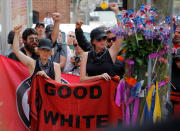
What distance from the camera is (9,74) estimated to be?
567cm

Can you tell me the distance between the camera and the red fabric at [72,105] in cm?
476

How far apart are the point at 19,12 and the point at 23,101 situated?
512cm

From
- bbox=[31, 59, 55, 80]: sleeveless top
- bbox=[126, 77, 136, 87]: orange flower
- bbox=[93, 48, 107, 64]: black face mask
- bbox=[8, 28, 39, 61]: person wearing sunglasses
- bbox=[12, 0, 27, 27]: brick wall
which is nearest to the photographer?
bbox=[126, 77, 136, 87]: orange flower

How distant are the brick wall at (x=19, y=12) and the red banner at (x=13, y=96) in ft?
13.0

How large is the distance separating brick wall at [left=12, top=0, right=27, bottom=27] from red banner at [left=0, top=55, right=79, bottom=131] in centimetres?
397

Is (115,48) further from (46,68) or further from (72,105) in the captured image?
(46,68)

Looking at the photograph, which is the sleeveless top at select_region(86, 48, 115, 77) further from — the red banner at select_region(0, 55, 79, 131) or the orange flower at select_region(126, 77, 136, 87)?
the red banner at select_region(0, 55, 79, 131)

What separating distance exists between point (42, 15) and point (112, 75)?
20.7 metres

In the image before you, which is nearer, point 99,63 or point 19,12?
point 99,63

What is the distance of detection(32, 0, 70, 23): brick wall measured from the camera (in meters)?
24.8

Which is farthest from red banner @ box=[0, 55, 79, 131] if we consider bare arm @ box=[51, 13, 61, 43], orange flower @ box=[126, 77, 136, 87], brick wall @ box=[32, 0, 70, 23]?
brick wall @ box=[32, 0, 70, 23]

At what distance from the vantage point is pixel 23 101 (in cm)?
557

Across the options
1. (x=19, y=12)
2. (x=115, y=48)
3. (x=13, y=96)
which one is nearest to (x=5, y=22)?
(x=19, y=12)

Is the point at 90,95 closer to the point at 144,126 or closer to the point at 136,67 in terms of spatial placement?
the point at 136,67
